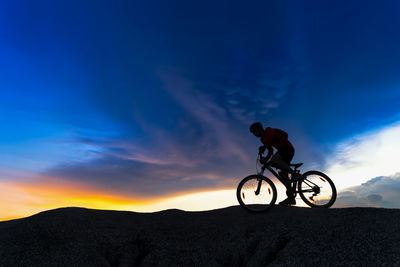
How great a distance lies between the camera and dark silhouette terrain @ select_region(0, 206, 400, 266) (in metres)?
6.31

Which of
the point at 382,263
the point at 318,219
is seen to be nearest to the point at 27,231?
the point at 318,219

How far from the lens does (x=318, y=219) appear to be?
7910 mm

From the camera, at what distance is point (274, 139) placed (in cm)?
1026

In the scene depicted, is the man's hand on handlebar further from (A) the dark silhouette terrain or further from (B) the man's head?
(A) the dark silhouette terrain

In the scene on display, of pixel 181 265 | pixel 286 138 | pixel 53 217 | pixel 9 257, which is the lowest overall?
pixel 181 265

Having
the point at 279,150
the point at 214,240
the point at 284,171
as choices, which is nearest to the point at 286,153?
the point at 279,150

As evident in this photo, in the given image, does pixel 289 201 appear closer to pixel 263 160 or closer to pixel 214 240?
pixel 263 160

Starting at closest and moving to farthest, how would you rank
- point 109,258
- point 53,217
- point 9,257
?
point 9,257, point 109,258, point 53,217

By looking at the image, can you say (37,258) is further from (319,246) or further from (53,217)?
(319,246)

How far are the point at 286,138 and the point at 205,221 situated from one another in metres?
4.64

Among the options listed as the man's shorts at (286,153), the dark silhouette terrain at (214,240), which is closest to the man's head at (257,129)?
the man's shorts at (286,153)

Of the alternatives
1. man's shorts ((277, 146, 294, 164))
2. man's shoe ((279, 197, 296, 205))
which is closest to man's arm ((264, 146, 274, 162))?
man's shorts ((277, 146, 294, 164))

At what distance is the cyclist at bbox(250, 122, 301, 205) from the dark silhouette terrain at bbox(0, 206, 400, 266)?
110 centimetres

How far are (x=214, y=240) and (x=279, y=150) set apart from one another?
4434 mm
